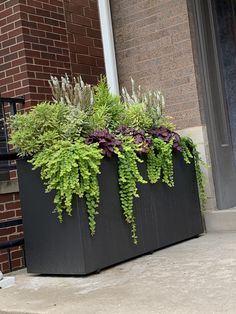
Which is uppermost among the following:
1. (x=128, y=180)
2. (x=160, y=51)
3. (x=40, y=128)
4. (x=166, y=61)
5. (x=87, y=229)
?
(x=160, y=51)

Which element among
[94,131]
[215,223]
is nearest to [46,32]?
[94,131]

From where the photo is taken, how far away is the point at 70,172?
3.61 m

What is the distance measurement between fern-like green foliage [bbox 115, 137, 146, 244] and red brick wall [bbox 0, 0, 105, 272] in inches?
57.9

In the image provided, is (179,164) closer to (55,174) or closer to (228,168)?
(228,168)

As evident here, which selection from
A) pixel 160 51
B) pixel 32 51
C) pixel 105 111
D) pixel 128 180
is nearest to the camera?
pixel 128 180

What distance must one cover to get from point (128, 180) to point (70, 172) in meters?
0.60

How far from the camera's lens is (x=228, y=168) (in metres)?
5.55

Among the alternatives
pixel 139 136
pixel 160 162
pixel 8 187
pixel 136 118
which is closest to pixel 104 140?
pixel 139 136

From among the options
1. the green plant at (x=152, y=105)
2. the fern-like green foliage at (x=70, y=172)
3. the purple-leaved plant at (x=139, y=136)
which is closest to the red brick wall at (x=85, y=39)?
the green plant at (x=152, y=105)

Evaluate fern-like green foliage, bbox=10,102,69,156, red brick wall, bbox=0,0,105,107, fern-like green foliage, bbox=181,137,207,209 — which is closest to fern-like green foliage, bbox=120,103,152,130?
fern-like green foliage, bbox=181,137,207,209

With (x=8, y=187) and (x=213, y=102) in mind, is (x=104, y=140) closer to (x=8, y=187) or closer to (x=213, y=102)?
(x=8, y=187)

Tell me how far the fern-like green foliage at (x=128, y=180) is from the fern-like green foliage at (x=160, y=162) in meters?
0.34

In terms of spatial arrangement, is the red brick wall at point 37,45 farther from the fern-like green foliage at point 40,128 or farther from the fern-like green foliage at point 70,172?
the fern-like green foliage at point 70,172

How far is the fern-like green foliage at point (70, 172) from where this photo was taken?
3.60 m
